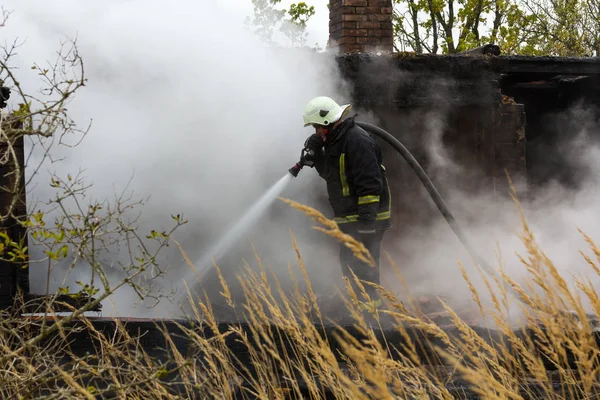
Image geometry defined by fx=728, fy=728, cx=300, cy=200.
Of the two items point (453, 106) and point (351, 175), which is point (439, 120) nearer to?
point (453, 106)

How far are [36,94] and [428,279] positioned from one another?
4.70 metres

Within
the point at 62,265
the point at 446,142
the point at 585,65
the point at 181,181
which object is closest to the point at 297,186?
the point at 181,181

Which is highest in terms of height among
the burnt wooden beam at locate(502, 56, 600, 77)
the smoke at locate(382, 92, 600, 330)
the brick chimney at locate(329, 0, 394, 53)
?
the brick chimney at locate(329, 0, 394, 53)

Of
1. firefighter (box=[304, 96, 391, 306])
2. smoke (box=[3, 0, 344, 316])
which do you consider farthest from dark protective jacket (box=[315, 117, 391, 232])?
smoke (box=[3, 0, 344, 316])

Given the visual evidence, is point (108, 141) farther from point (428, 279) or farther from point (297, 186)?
point (428, 279)

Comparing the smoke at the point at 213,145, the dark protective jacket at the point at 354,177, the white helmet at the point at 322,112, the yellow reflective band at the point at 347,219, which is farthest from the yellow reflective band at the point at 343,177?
the smoke at the point at 213,145

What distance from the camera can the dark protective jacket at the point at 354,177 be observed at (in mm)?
6277

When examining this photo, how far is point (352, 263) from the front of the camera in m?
6.48

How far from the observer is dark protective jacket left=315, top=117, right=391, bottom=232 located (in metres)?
6.28

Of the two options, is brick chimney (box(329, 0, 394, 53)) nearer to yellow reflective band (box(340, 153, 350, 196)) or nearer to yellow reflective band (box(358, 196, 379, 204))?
yellow reflective band (box(340, 153, 350, 196))

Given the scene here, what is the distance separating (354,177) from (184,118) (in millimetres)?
2088

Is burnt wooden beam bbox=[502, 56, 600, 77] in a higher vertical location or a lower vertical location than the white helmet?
higher

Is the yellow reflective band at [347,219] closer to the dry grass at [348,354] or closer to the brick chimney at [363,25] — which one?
the dry grass at [348,354]

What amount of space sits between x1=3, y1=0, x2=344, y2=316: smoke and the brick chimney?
6.81 ft
